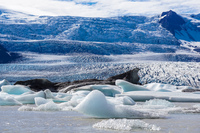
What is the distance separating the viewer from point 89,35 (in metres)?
51.1

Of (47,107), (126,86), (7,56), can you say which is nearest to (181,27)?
(7,56)

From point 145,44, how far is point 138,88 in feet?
126

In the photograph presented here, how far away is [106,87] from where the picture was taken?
11523 millimetres

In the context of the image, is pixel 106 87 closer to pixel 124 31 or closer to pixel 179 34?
A: pixel 124 31

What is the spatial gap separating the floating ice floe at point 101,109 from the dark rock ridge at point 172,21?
60761 mm

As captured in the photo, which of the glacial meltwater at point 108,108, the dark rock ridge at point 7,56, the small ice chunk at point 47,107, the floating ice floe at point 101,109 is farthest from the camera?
the dark rock ridge at point 7,56

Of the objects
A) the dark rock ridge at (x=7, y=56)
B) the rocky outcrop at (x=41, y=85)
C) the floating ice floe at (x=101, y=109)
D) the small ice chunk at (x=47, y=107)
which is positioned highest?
the floating ice floe at (x=101, y=109)

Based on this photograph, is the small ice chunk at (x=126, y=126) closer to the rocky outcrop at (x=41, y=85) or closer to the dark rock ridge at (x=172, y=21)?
the rocky outcrop at (x=41, y=85)

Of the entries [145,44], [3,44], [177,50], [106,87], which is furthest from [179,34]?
[106,87]

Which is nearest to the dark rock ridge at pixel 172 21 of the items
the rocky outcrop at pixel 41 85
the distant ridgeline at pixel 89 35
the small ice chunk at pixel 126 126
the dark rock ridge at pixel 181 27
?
the dark rock ridge at pixel 181 27

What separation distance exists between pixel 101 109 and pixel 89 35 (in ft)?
157

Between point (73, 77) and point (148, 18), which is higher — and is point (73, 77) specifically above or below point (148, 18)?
below

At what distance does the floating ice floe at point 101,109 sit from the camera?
11.8ft

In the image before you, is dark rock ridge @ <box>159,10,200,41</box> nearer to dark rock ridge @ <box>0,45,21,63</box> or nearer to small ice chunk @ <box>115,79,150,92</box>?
dark rock ridge @ <box>0,45,21,63</box>
